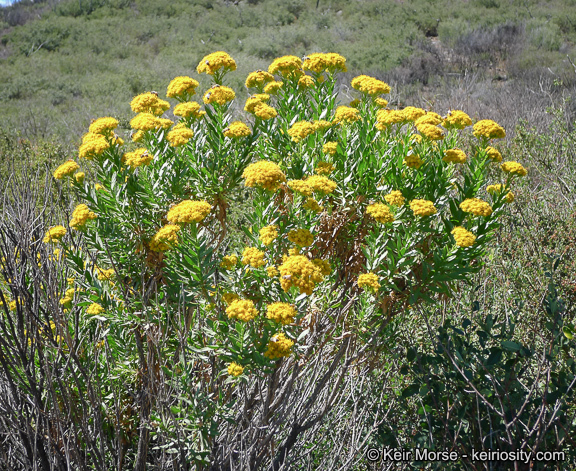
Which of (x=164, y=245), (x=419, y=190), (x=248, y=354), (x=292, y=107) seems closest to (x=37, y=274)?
(x=164, y=245)

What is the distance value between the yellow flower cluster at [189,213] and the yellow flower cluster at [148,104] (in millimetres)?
820

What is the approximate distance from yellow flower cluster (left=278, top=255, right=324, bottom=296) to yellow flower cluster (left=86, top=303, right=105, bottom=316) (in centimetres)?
96

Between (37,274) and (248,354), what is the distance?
37.8 inches

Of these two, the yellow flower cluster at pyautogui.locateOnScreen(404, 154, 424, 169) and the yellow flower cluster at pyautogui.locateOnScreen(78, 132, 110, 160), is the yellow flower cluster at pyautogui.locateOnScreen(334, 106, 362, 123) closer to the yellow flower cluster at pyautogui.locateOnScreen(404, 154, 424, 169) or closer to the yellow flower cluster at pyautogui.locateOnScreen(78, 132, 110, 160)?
the yellow flower cluster at pyautogui.locateOnScreen(404, 154, 424, 169)

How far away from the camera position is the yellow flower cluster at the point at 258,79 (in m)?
2.64

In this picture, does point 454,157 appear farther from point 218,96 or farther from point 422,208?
point 218,96

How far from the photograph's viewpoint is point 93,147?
2.14 m

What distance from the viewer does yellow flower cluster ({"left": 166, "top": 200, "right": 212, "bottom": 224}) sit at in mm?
1880

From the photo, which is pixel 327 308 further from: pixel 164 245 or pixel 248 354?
pixel 164 245

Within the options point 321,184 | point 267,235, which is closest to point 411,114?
point 321,184

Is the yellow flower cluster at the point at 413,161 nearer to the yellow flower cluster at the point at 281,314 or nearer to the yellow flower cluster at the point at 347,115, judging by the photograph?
the yellow flower cluster at the point at 347,115

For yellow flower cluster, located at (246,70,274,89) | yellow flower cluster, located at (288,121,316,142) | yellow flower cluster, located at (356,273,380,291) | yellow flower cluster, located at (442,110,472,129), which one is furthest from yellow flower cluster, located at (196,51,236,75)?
yellow flower cluster, located at (356,273,380,291)

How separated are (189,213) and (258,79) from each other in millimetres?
1138

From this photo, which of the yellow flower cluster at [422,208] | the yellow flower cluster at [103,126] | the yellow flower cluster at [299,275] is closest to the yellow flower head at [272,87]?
the yellow flower cluster at [103,126]
